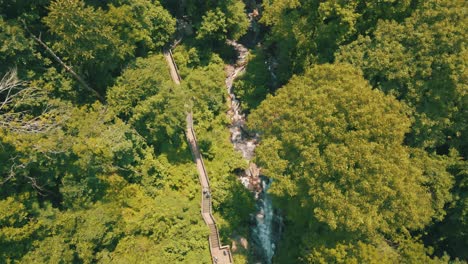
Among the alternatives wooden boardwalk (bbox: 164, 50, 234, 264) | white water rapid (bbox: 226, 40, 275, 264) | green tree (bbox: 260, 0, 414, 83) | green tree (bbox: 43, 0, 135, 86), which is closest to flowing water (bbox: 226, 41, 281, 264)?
white water rapid (bbox: 226, 40, 275, 264)

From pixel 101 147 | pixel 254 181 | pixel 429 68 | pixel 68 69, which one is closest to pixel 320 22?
pixel 429 68

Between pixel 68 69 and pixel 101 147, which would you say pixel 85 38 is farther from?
pixel 101 147

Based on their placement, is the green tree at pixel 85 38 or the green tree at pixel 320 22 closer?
the green tree at pixel 85 38

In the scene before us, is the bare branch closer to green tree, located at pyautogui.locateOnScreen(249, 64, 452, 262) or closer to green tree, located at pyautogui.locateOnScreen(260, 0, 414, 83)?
green tree, located at pyautogui.locateOnScreen(249, 64, 452, 262)

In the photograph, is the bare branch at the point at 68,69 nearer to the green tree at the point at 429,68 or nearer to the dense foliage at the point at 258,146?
the dense foliage at the point at 258,146

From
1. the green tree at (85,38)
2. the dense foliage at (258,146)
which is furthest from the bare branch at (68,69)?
the green tree at (85,38)

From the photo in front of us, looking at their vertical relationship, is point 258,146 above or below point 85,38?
below

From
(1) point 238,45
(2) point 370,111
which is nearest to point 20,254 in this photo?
(2) point 370,111

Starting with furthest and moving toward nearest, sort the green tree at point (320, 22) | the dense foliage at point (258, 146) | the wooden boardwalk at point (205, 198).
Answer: the wooden boardwalk at point (205, 198) < the green tree at point (320, 22) < the dense foliage at point (258, 146)
